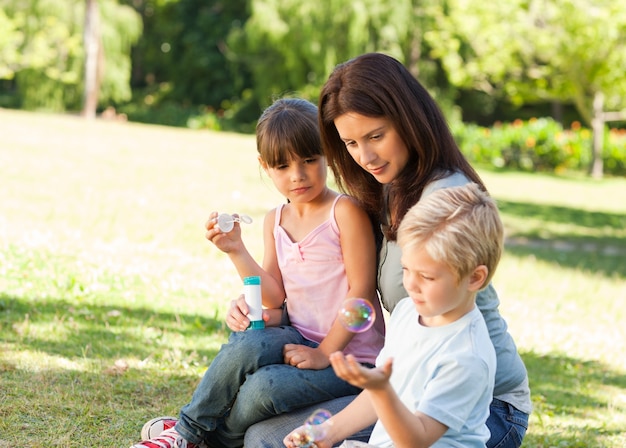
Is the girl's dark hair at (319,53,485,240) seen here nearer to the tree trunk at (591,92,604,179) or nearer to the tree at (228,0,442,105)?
the tree trunk at (591,92,604,179)

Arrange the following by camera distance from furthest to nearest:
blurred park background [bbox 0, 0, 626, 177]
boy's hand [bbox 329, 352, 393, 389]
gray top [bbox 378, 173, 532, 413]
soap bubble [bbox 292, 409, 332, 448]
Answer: blurred park background [bbox 0, 0, 626, 177] < gray top [bbox 378, 173, 532, 413] < soap bubble [bbox 292, 409, 332, 448] < boy's hand [bbox 329, 352, 393, 389]

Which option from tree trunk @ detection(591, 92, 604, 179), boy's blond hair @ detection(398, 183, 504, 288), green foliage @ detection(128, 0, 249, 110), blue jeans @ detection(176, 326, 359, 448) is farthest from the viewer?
green foliage @ detection(128, 0, 249, 110)

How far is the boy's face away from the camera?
7.72 ft

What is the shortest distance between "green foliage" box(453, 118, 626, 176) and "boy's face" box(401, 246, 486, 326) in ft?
70.7

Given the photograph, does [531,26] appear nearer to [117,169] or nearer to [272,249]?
[117,169]

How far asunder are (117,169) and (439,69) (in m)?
18.9

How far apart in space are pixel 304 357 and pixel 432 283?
87cm

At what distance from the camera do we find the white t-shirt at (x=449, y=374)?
7.73 ft

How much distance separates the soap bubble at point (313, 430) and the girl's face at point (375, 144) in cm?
89

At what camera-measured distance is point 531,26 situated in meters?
21.5

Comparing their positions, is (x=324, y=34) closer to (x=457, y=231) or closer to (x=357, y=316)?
(x=357, y=316)

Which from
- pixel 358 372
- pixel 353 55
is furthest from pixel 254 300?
pixel 353 55

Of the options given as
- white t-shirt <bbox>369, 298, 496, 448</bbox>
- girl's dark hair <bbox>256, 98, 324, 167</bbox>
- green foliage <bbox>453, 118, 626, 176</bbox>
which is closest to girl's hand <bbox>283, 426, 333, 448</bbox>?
white t-shirt <bbox>369, 298, 496, 448</bbox>

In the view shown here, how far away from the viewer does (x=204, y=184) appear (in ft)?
44.6
